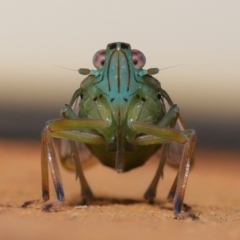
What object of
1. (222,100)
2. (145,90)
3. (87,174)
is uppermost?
(145,90)

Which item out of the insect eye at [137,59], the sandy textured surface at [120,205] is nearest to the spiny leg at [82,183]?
the sandy textured surface at [120,205]

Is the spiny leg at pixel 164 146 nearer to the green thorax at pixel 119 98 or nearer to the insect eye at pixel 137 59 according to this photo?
the green thorax at pixel 119 98

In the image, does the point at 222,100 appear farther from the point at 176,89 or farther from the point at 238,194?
the point at 238,194

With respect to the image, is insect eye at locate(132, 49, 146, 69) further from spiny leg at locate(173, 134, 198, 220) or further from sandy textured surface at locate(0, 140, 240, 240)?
sandy textured surface at locate(0, 140, 240, 240)

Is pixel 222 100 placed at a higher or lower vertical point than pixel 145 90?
lower

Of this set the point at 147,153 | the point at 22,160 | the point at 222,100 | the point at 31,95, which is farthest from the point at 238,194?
the point at 31,95

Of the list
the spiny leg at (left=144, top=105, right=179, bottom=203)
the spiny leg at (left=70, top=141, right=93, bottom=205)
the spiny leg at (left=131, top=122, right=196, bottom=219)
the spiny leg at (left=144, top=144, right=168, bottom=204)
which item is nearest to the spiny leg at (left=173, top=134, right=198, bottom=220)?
the spiny leg at (left=131, top=122, right=196, bottom=219)
